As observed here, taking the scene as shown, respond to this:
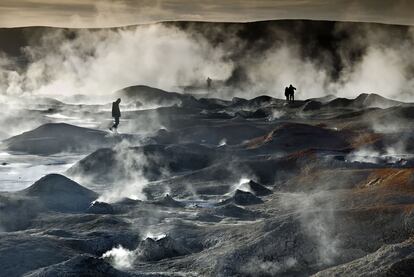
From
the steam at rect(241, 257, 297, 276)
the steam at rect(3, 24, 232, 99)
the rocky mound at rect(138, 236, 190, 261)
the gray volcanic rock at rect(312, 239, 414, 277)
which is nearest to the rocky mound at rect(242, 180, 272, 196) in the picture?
the rocky mound at rect(138, 236, 190, 261)

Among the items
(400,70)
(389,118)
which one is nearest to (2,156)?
(389,118)

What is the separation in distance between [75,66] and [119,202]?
6790 cm

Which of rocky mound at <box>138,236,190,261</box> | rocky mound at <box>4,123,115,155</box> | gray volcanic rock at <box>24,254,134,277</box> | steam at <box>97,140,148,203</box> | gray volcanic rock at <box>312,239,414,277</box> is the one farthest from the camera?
rocky mound at <box>4,123,115,155</box>

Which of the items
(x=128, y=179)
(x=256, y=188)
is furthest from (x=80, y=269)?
(x=128, y=179)

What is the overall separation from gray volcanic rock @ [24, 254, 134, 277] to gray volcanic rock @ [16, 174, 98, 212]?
610cm

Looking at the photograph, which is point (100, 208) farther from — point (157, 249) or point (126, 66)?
point (126, 66)

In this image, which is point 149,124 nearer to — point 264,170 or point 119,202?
point 264,170

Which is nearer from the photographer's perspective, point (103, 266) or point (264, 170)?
point (103, 266)

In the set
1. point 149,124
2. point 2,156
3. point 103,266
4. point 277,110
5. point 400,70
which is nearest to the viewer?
point 103,266

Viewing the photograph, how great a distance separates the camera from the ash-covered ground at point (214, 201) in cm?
1120

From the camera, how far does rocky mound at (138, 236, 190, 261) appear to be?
12062 mm

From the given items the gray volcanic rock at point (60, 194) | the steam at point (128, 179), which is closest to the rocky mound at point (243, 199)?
the steam at point (128, 179)

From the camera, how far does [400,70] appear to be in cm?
6981

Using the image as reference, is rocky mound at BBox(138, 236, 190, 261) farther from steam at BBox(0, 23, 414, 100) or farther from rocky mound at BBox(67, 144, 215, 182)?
steam at BBox(0, 23, 414, 100)
